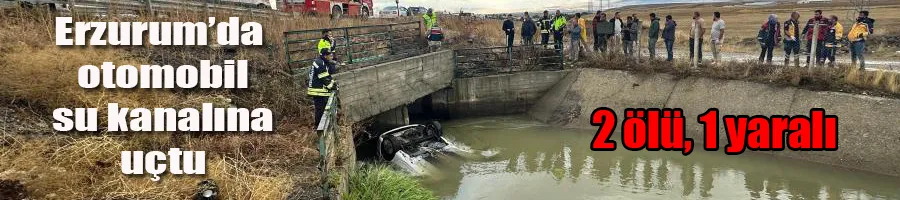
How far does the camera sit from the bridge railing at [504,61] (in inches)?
643

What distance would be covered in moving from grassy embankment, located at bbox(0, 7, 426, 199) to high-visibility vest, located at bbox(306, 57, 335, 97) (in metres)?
0.65

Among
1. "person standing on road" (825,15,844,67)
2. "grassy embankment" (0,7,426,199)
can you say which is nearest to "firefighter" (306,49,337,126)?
"grassy embankment" (0,7,426,199)

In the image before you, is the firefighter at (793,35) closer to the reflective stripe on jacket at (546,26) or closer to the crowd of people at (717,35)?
the crowd of people at (717,35)

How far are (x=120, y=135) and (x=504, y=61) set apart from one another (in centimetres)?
1187

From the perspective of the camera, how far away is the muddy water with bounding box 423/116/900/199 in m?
9.13

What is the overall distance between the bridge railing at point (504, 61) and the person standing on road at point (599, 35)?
1264mm

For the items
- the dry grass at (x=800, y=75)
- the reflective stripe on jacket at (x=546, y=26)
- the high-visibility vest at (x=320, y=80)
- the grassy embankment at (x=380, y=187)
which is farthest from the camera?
the reflective stripe on jacket at (x=546, y=26)

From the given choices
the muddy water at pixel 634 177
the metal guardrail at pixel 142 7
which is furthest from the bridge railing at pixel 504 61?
the metal guardrail at pixel 142 7

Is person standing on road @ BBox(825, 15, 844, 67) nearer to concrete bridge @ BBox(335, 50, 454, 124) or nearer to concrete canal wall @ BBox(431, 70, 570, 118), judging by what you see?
concrete canal wall @ BBox(431, 70, 570, 118)

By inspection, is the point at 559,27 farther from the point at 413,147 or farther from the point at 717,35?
the point at 413,147

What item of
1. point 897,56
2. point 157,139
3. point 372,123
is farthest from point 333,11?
point 897,56

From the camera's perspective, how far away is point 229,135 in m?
7.45
